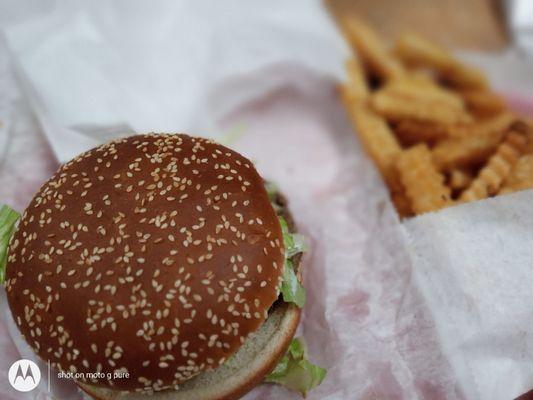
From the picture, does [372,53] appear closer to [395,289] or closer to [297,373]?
[395,289]

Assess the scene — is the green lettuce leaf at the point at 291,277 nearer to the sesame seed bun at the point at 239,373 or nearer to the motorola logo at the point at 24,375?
the sesame seed bun at the point at 239,373

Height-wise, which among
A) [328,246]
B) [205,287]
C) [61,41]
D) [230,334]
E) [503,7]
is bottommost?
[503,7]

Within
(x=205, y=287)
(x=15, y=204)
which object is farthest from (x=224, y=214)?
(x=15, y=204)

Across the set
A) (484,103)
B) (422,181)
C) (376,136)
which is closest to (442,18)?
(484,103)

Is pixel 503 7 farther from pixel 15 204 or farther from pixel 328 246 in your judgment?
pixel 15 204

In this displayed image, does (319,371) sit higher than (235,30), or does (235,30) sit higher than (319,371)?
(235,30)

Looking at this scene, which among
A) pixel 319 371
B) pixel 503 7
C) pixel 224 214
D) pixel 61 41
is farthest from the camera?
pixel 503 7
